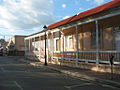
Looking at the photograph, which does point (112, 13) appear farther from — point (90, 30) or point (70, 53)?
point (70, 53)

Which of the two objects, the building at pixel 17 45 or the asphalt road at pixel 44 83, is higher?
the building at pixel 17 45

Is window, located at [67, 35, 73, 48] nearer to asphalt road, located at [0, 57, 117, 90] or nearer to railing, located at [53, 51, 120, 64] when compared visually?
railing, located at [53, 51, 120, 64]

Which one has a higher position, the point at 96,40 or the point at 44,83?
the point at 96,40

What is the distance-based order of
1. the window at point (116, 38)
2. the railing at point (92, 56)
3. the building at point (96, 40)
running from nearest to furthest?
1. the railing at point (92, 56)
2. the building at point (96, 40)
3. the window at point (116, 38)

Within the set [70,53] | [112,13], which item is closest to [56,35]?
[70,53]

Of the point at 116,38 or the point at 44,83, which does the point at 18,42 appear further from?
the point at 44,83

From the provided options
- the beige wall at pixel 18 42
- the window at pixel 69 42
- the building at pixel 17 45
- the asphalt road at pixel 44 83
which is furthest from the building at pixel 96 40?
the beige wall at pixel 18 42

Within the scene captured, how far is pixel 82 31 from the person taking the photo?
1400 cm

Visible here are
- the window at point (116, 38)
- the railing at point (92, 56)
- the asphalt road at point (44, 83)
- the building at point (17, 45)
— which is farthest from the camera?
the building at point (17, 45)

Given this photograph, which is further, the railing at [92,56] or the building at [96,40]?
the building at [96,40]

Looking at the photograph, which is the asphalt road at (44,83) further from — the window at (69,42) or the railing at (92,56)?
the window at (69,42)

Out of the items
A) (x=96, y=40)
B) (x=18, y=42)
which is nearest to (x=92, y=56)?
(x=96, y=40)

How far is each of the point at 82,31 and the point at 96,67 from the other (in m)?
4.56

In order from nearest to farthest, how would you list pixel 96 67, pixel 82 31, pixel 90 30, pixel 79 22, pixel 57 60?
pixel 96 67
pixel 79 22
pixel 90 30
pixel 82 31
pixel 57 60
